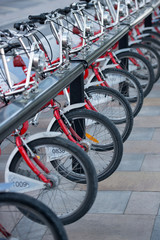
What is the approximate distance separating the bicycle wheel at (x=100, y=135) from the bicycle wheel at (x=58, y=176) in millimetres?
404

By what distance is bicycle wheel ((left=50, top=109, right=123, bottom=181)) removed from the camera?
4199 millimetres

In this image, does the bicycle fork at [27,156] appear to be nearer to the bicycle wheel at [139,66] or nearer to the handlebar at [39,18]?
the handlebar at [39,18]

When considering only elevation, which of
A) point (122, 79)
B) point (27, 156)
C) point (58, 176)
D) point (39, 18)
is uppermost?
point (39, 18)

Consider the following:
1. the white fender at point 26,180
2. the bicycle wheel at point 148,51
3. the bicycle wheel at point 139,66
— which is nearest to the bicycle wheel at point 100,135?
the white fender at point 26,180

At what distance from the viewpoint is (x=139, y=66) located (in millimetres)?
7094

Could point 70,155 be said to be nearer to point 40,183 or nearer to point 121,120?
point 40,183

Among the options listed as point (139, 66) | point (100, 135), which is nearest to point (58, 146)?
point (100, 135)

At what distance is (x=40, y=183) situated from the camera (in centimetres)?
345

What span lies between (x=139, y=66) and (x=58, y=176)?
3.79 metres

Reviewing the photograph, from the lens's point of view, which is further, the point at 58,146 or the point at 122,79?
the point at 122,79

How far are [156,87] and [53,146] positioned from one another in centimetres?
484

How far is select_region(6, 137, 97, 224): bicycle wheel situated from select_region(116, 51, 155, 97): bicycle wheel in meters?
3.05

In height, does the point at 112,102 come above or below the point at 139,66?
above

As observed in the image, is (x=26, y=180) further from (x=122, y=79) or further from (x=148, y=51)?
(x=148, y=51)
